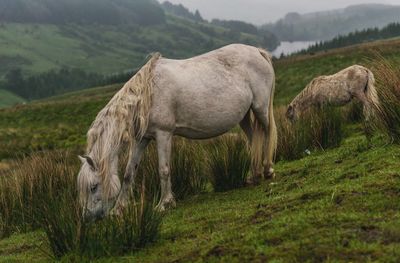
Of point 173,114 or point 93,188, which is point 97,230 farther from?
point 173,114

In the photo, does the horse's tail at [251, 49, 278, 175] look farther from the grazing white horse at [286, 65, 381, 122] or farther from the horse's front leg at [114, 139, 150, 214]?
the grazing white horse at [286, 65, 381, 122]

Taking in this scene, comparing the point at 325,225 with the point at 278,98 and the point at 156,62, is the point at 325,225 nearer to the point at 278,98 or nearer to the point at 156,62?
the point at 156,62

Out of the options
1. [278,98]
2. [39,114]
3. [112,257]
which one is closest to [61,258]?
[112,257]

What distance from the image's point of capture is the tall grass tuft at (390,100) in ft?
23.4

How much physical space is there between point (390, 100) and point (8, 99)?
157344mm

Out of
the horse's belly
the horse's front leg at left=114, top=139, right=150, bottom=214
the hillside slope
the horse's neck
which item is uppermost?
the horse's belly

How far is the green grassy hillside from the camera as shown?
485 feet

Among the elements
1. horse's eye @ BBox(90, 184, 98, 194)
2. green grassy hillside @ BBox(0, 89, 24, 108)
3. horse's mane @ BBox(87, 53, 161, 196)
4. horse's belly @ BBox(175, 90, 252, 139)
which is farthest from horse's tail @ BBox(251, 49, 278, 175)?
green grassy hillside @ BBox(0, 89, 24, 108)

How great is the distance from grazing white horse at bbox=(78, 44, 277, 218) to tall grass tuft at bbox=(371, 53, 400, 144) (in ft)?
6.40

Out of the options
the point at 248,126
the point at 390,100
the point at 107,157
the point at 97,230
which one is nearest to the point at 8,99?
the point at 248,126

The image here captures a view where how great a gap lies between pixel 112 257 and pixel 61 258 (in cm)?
59

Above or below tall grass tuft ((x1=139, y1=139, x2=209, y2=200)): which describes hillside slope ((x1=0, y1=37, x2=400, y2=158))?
below

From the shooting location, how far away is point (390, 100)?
7180 millimetres

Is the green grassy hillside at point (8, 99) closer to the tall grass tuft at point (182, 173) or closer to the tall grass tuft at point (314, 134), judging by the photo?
the tall grass tuft at point (314, 134)
